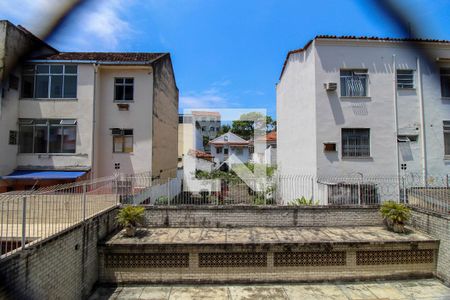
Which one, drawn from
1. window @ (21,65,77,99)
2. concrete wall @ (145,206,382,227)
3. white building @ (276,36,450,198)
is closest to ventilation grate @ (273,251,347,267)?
concrete wall @ (145,206,382,227)

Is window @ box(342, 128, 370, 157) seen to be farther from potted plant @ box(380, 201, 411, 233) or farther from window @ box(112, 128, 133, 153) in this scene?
window @ box(112, 128, 133, 153)

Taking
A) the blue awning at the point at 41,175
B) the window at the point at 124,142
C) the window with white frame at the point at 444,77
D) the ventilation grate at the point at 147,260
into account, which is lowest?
the ventilation grate at the point at 147,260

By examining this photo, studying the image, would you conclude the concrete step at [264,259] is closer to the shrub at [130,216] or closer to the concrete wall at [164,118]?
the shrub at [130,216]

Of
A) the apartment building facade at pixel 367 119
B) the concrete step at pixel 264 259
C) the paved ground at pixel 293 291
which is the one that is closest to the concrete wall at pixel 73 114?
the concrete step at pixel 264 259

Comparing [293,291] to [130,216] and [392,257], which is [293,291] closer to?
[392,257]

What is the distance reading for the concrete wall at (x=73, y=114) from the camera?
1262 cm

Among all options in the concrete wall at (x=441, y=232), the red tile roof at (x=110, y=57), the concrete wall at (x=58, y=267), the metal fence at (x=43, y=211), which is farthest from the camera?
the red tile roof at (x=110, y=57)

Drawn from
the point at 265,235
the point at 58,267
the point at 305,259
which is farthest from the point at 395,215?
the point at 58,267

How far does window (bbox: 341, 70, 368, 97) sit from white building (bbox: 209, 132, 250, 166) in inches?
771

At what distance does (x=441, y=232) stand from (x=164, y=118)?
13.9 meters

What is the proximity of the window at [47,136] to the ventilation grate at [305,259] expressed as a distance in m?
10.9

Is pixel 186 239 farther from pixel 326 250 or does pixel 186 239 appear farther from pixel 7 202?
pixel 7 202

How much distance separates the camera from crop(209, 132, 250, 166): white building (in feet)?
103

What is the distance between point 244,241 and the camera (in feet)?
23.6
